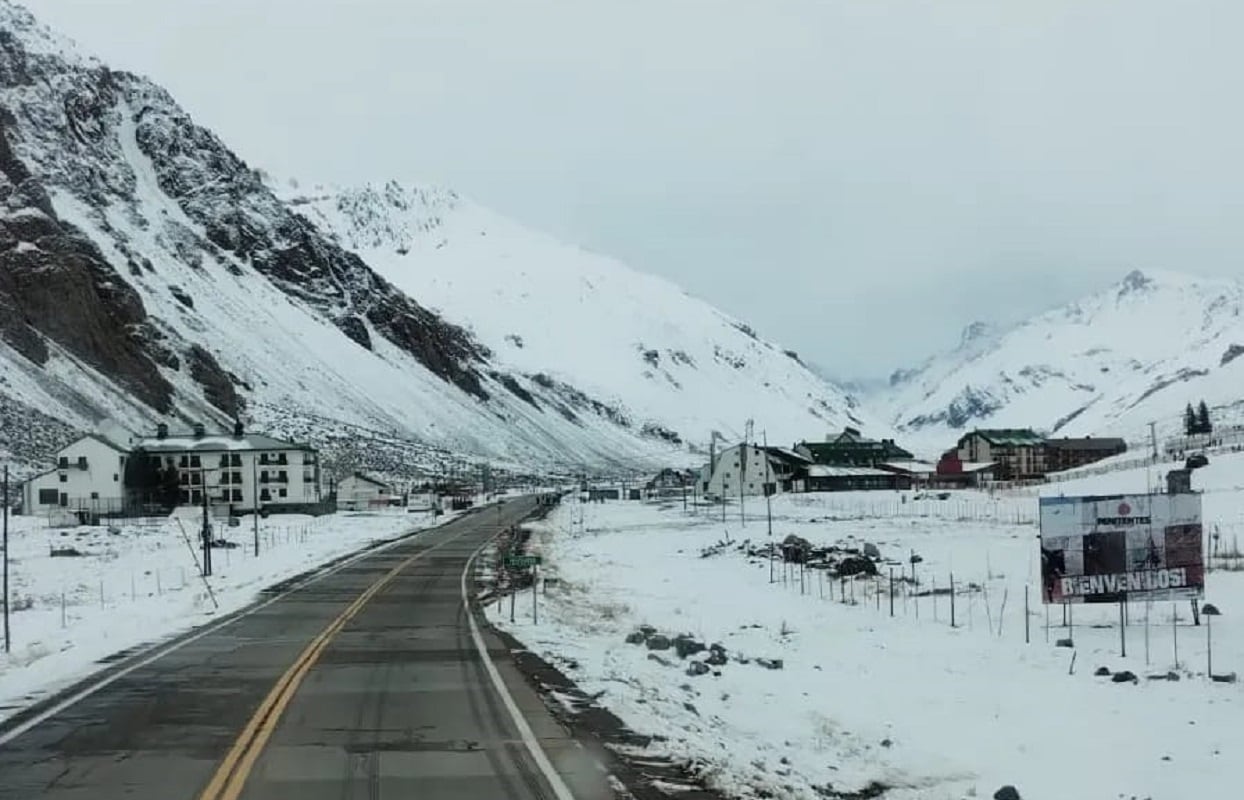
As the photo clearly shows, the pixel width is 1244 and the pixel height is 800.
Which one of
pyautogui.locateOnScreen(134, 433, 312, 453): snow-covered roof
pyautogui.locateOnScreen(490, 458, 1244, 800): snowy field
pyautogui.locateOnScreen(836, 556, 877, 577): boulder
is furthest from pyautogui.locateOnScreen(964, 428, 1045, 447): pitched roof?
pyautogui.locateOnScreen(836, 556, 877, 577): boulder

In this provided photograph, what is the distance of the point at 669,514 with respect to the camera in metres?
104

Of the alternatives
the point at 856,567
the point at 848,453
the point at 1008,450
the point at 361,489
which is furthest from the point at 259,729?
the point at 1008,450

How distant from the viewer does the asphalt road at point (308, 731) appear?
39.4 feet

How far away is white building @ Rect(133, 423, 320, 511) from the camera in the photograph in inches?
4938

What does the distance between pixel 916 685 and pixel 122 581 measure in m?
38.2

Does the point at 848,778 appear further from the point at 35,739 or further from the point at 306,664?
the point at 306,664

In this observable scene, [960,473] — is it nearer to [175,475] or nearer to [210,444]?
[210,444]

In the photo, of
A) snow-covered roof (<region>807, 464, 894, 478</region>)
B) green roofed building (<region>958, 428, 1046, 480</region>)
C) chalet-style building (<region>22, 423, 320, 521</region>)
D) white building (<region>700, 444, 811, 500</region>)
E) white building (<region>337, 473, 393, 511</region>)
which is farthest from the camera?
green roofed building (<region>958, 428, 1046, 480</region>)

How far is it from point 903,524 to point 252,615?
139 ft

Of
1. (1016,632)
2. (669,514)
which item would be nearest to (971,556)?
(1016,632)

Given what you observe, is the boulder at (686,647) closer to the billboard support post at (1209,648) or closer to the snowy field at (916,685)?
the snowy field at (916,685)

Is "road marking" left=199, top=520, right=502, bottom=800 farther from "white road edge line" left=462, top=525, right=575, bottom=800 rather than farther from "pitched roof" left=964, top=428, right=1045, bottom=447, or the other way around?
"pitched roof" left=964, top=428, right=1045, bottom=447

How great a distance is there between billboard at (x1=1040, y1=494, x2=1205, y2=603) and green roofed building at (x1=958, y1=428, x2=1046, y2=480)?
149441mm

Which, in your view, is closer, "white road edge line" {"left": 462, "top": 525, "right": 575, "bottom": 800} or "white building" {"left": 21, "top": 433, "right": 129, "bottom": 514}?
"white road edge line" {"left": 462, "top": 525, "right": 575, "bottom": 800}
